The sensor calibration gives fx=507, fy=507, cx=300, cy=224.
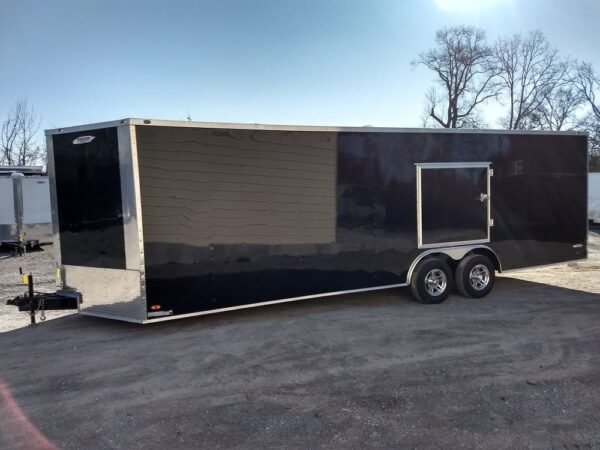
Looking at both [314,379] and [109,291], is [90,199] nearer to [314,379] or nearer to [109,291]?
[109,291]

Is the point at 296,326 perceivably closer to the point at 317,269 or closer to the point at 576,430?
the point at 317,269

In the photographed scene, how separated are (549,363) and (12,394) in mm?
5405

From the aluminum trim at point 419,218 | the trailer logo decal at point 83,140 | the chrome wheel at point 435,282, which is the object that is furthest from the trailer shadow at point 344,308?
the trailer logo decal at point 83,140

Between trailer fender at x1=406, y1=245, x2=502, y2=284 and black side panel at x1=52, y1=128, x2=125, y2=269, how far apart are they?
14.3 ft

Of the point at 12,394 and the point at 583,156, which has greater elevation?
the point at 583,156

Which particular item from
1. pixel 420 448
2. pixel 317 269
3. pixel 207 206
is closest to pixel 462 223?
pixel 317 269

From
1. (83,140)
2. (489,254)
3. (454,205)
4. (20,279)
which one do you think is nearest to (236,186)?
(83,140)

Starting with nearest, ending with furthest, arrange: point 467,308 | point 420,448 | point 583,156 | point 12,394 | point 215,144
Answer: point 420,448 < point 12,394 < point 215,144 < point 467,308 < point 583,156

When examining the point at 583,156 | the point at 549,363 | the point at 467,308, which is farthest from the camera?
the point at 583,156

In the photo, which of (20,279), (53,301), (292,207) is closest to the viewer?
(53,301)

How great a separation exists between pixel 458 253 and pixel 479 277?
63cm

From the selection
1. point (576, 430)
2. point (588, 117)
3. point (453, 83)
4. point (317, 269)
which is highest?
point (453, 83)

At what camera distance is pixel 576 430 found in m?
3.92

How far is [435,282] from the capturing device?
824 cm
